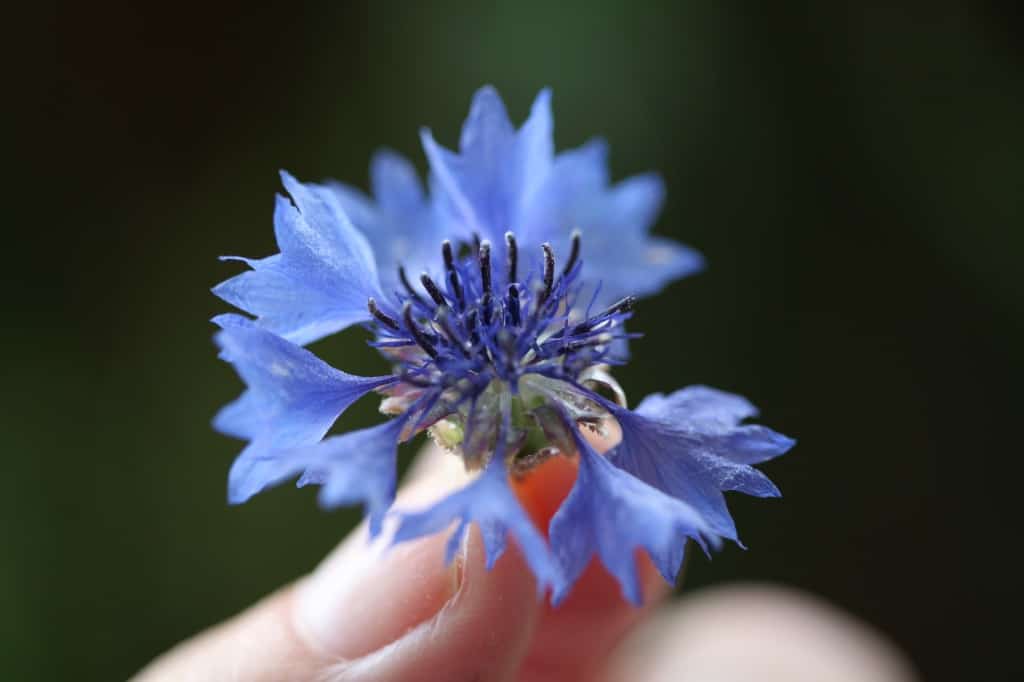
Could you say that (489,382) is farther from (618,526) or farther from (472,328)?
(618,526)

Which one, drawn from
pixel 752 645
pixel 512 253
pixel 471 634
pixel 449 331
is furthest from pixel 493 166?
pixel 752 645

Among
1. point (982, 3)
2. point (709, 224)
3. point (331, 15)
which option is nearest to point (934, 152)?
point (982, 3)

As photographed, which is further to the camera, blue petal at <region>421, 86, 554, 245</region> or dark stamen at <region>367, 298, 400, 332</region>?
blue petal at <region>421, 86, 554, 245</region>

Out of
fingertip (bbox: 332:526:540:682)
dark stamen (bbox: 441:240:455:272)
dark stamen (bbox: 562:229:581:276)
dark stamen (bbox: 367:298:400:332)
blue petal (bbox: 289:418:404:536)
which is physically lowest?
fingertip (bbox: 332:526:540:682)

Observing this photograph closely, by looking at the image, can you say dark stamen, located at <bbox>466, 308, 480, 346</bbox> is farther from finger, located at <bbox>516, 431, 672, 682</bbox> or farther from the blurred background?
the blurred background

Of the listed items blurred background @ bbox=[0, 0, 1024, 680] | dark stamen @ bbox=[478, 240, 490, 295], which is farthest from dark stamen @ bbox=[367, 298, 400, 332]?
blurred background @ bbox=[0, 0, 1024, 680]

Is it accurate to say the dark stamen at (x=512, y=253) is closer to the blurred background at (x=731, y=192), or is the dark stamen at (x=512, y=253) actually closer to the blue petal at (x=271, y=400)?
the blue petal at (x=271, y=400)

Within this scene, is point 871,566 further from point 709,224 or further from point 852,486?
point 709,224
